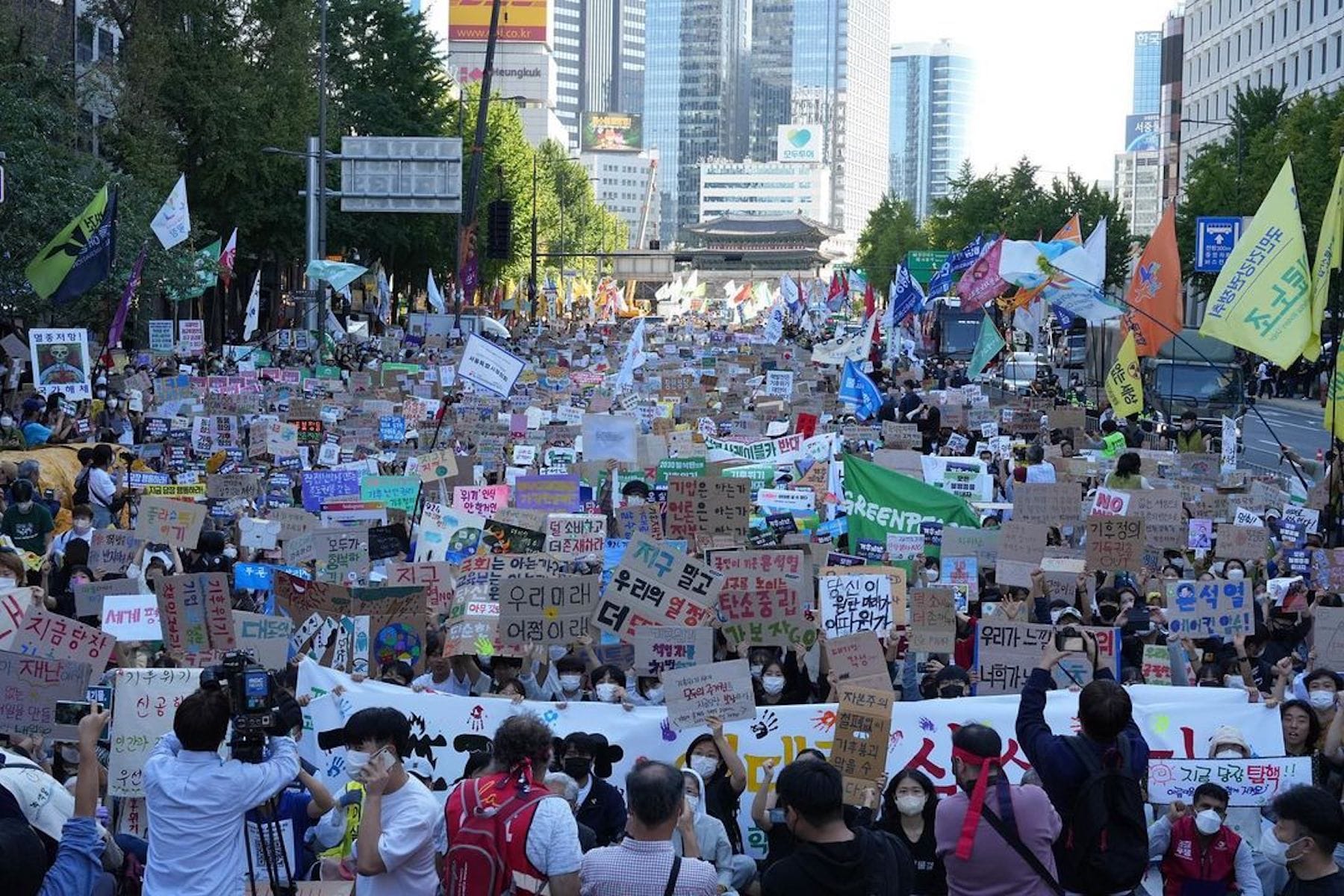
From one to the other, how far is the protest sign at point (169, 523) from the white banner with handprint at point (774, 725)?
461 cm

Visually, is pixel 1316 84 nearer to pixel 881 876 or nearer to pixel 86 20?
pixel 86 20

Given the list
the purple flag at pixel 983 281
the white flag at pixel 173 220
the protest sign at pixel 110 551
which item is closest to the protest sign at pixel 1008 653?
the protest sign at pixel 110 551

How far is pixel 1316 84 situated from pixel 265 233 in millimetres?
38789

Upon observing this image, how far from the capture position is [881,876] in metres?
5.12

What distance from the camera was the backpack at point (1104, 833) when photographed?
218 inches

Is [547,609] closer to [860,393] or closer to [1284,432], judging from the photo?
[860,393]

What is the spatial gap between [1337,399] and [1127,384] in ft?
22.3

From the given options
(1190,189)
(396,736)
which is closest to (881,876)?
(396,736)

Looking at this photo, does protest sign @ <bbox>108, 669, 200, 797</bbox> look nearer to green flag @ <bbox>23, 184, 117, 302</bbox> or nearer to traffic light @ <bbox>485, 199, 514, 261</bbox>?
green flag @ <bbox>23, 184, 117, 302</bbox>

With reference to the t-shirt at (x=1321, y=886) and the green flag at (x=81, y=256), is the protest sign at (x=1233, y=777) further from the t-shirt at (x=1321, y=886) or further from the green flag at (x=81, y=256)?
the green flag at (x=81, y=256)

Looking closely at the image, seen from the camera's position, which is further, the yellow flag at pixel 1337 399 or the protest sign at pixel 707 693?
the yellow flag at pixel 1337 399

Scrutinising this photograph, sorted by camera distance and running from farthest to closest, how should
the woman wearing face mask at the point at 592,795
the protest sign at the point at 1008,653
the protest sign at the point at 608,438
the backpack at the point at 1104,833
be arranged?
the protest sign at the point at 608,438 → the protest sign at the point at 1008,653 → the woman wearing face mask at the point at 592,795 → the backpack at the point at 1104,833

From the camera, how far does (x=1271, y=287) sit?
605 inches

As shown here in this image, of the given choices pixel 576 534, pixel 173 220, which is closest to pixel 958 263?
pixel 173 220
